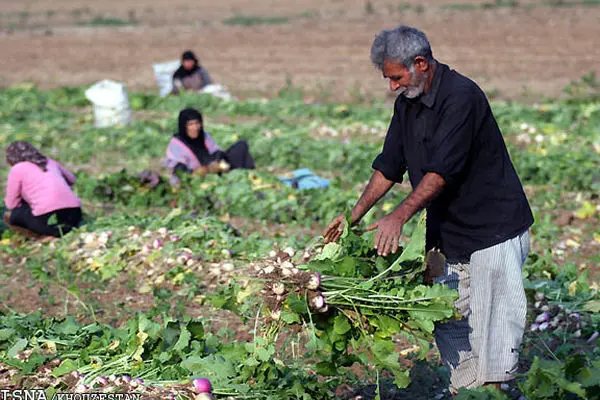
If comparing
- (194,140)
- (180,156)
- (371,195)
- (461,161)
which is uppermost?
(461,161)

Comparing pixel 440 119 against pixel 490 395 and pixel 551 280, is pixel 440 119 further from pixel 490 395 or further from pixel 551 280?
pixel 551 280

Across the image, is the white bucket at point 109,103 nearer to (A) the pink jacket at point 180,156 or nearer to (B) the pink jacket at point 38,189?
(A) the pink jacket at point 180,156

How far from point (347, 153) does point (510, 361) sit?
19.1ft

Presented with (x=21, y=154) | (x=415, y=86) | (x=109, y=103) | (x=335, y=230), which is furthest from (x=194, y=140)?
(x=415, y=86)

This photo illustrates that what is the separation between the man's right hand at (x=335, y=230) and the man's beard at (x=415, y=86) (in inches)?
25.3

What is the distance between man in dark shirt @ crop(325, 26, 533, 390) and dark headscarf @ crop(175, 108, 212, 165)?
4952 mm

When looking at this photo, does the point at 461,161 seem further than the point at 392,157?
No

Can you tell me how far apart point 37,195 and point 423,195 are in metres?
4.74

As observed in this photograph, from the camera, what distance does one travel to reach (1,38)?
83.6 ft

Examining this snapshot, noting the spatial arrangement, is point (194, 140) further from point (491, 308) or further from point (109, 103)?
point (491, 308)

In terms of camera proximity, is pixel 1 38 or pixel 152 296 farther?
pixel 1 38

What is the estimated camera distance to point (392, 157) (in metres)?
3.93

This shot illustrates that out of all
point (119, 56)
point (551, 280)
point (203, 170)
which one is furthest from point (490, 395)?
point (119, 56)

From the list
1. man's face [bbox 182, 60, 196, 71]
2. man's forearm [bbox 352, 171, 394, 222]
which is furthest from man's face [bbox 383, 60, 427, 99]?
man's face [bbox 182, 60, 196, 71]
